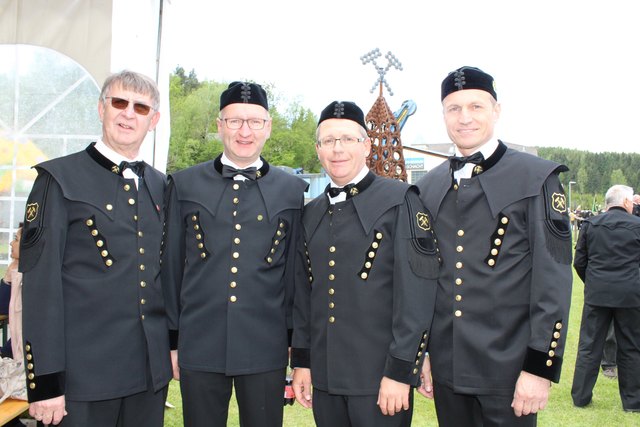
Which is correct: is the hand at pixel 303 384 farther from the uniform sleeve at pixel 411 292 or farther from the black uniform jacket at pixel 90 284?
the black uniform jacket at pixel 90 284

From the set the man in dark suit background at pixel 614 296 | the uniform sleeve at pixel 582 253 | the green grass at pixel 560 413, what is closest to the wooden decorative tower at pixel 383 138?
the uniform sleeve at pixel 582 253

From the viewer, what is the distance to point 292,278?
10.0ft

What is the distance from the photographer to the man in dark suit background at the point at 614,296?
6.06m

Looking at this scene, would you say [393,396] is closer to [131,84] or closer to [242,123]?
[242,123]

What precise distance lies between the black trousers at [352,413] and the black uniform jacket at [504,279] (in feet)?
0.93

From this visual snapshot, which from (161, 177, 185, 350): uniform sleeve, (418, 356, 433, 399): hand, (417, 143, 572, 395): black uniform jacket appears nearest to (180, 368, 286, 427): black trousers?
(161, 177, 185, 350): uniform sleeve

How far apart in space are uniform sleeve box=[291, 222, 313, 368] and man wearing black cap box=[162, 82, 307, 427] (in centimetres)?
8

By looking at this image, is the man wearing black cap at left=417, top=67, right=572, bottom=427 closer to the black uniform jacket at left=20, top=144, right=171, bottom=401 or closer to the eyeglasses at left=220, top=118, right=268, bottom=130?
the eyeglasses at left=220, top=118, right=268, bottom=130

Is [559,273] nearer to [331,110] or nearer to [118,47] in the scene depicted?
[331,110]

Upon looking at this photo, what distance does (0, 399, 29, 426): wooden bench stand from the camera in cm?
346

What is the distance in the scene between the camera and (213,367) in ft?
9.25

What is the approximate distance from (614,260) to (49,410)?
5712mm

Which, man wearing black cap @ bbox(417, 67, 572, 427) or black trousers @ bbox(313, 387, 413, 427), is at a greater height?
man wearing black cap @ bbox(417, 67, 572, 427)

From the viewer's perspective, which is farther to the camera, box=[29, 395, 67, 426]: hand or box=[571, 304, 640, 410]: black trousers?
box=[571, 304, 640, 410]: black trousers
